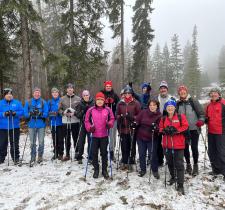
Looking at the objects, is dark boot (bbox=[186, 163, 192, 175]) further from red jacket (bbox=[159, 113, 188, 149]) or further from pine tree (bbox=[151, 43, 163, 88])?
pine tree (bbox=[151, 43, 163, 88])

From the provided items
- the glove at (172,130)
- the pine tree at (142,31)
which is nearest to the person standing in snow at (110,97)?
the glove at (172,130)

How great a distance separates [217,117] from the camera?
729 cm

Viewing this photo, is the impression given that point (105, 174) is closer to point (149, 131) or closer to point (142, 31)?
point (149, 131)

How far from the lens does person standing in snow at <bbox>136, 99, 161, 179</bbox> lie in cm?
715

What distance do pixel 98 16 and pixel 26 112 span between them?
10671 mm

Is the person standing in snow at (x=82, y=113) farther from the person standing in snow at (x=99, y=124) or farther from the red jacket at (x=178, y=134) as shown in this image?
the red jacket at (x=178, y=134)

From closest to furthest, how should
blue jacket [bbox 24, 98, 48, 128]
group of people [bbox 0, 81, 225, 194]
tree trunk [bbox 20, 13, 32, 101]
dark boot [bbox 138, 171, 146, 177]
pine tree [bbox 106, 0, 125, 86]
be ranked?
group of people [bbox 0, 81, 225, 194] < dark boot [bbox 138, 171, 146, 177] < blue jacket [bbox 24, 98, 48, 128] < tree trunk [bbox 20, 13, 32, 101] < pine tree [bbox 106, 0, 125, 86]

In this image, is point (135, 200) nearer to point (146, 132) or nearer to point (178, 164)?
point (178, 164)

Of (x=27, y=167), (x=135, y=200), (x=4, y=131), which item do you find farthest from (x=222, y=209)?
(x=4, y=131)

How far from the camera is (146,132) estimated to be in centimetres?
728

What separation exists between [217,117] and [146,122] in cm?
199

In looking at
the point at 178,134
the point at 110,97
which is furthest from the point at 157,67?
the point at 178,134

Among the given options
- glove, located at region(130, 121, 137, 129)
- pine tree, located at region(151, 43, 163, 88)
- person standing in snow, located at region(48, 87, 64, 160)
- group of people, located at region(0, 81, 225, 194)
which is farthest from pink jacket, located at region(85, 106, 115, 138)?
pine tree, located at region(151, 43, 163, 88)

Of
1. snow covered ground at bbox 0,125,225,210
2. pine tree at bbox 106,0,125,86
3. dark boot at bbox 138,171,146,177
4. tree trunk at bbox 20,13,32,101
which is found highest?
pine tree at bbox 106,0,125,86
